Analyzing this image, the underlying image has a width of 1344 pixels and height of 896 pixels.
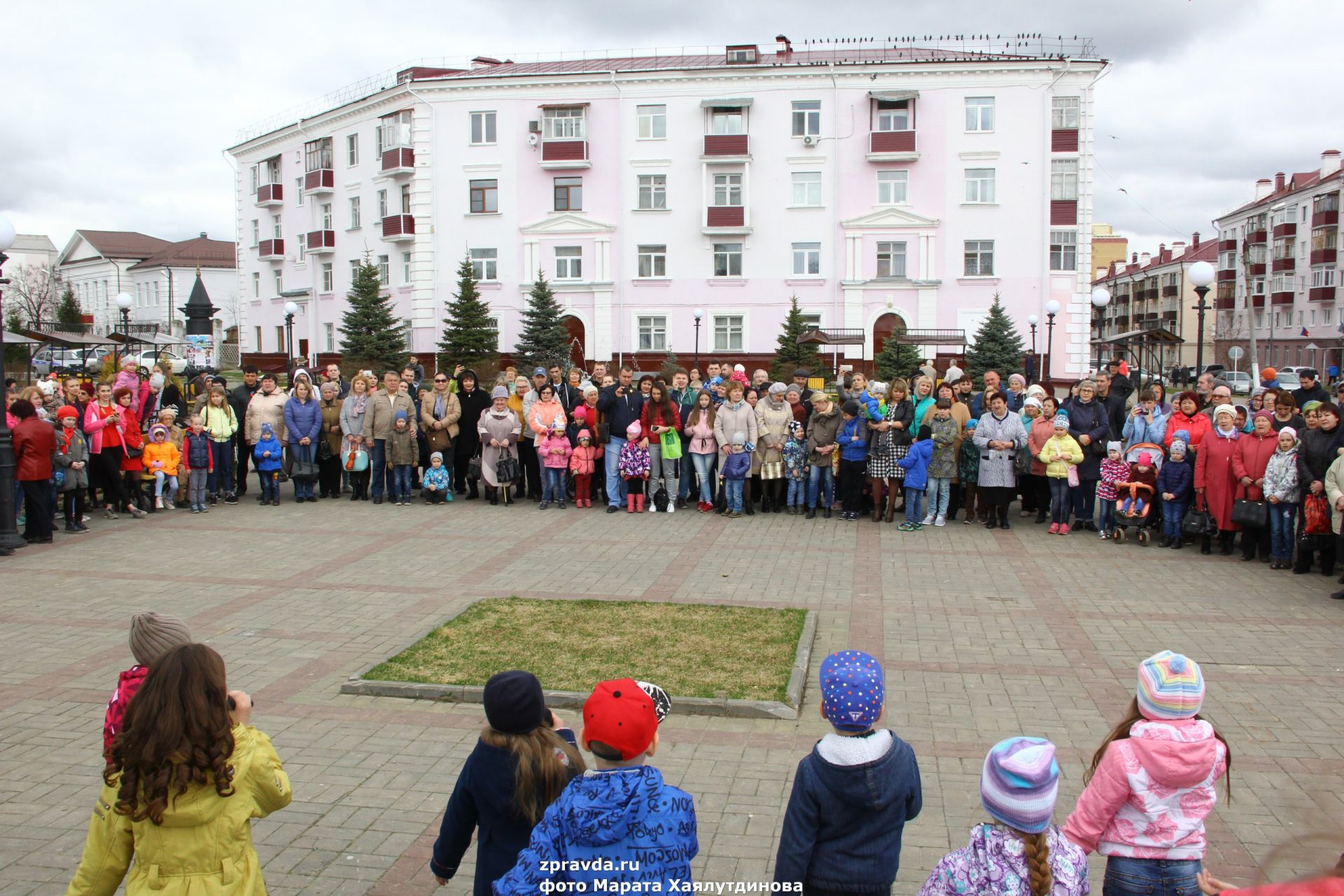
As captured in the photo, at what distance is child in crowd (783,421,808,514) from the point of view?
15117 mm

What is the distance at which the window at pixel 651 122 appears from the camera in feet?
155

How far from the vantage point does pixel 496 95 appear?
158ft

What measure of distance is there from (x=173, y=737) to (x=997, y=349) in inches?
1654

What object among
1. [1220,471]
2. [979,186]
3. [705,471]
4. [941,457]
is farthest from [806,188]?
[1220,471]

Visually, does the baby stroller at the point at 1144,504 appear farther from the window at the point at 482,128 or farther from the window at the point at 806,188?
the window at the point at 482,128

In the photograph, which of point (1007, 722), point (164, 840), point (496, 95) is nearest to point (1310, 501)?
point (1007, 722)

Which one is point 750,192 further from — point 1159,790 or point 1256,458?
point 1159,790

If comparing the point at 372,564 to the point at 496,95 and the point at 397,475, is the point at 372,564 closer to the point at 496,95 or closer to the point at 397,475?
the point at 397,475

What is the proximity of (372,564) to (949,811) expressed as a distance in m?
7.87

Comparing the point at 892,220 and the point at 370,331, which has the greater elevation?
the point at 892,220

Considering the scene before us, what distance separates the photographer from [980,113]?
149ft

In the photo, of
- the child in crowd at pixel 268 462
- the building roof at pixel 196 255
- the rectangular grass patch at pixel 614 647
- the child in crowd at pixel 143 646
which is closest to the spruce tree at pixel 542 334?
the child in crowd at pixel 268 462

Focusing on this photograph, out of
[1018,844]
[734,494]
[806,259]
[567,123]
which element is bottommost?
[734,494]

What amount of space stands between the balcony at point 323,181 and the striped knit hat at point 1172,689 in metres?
57.5
